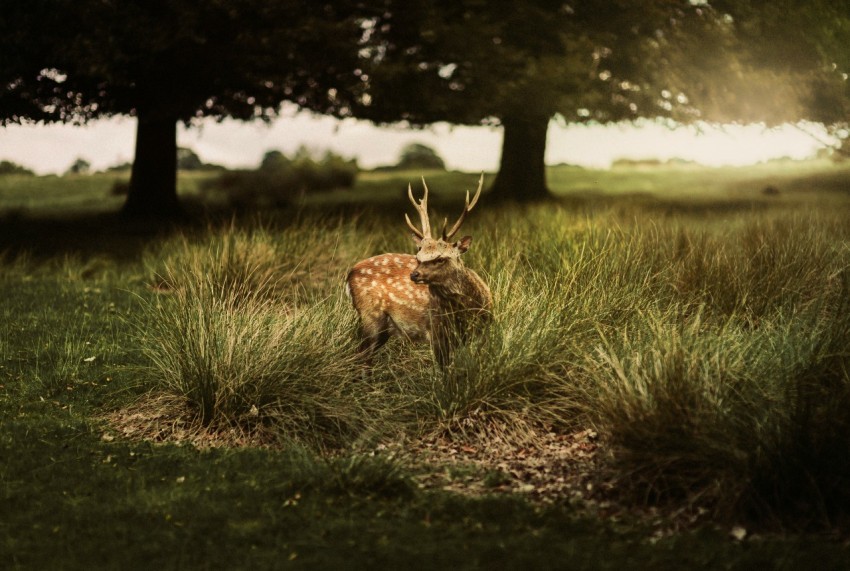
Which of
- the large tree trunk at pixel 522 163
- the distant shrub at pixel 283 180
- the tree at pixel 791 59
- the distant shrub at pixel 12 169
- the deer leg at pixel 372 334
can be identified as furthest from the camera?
the distant shrub at pixel 12 169

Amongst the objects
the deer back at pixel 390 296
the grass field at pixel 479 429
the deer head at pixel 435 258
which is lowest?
the grass field at pixel 479 429

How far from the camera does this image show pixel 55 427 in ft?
20.5

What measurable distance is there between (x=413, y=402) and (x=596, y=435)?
1.08 metres

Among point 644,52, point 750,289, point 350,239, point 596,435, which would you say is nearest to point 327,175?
point 644,52

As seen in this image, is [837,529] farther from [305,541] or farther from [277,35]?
[277,35]

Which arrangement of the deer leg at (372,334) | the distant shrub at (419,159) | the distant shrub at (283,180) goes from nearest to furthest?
the deer leg at (372,334), the distant shrub at (283,180), the distant shrub at (419,159)

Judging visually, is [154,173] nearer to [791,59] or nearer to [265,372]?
[791,59]

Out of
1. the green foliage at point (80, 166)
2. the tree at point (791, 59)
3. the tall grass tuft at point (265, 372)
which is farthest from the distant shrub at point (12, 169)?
the tall grass tuft at point (265, 372)

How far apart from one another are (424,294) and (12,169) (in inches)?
1210

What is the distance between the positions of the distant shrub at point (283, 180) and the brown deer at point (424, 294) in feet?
42.6

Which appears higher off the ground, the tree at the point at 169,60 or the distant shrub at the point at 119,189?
the tree at the point at 169,60

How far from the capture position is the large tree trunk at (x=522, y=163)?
20.3m

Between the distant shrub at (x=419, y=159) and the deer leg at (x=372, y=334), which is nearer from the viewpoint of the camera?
the deer leg at (x=372, y=334)

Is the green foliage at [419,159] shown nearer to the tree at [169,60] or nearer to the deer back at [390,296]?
the tree at [169,60]
